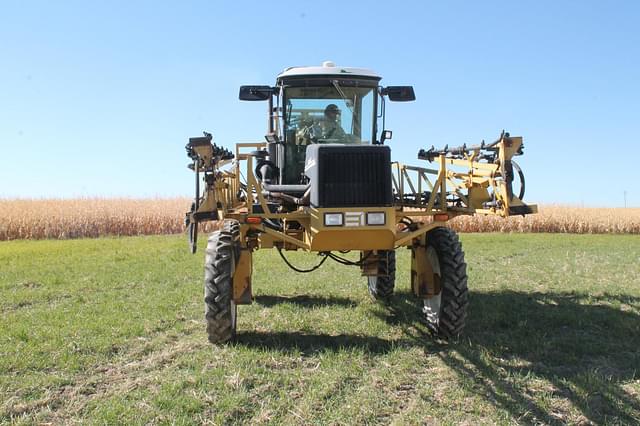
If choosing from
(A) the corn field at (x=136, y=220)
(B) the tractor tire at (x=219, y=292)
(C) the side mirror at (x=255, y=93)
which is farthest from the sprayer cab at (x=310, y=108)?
(A) the corn field at (x=136, y=220)

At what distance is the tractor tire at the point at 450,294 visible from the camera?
247 inches

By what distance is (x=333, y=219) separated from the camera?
18.0ft

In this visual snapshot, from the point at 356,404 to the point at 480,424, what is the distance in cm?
92

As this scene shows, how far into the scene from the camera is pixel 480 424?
13.3 feet

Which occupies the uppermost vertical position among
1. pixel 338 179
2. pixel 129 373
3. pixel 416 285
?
pixel 338 179

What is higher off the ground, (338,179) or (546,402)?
(338,179)

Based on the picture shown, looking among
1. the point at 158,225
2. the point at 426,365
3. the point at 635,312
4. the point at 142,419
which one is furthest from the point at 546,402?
the point at 158,225

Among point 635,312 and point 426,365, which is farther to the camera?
point 635,312

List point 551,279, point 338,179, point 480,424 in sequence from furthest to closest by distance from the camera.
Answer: point 551,279, point 338,179, point 480,424

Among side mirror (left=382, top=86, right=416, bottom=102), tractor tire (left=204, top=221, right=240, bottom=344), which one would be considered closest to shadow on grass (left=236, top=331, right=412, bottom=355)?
tractor tire (left=204, top=221, right=240, bottom=344)

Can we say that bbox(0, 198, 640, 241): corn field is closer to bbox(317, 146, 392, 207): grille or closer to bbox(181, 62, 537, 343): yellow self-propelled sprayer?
bbox(181, 62, 537, 343): yellow self-propelled sprayer

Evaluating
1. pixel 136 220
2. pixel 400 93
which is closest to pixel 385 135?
pixel 400 93

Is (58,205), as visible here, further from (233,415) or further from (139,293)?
(233,415)

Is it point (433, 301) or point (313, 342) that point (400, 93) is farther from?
point (313, 342)
